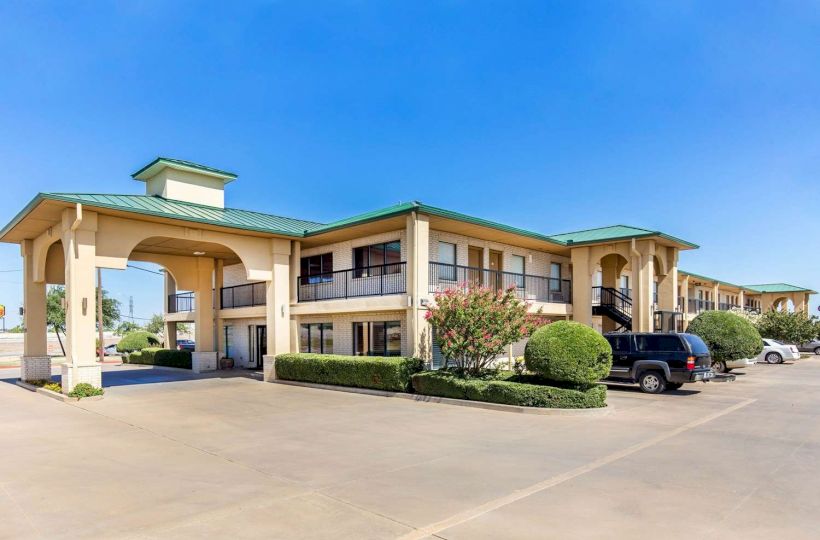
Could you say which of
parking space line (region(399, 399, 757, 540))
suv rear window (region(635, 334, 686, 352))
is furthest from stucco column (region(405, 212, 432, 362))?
parking space line (region(399, 399, 757, 540))

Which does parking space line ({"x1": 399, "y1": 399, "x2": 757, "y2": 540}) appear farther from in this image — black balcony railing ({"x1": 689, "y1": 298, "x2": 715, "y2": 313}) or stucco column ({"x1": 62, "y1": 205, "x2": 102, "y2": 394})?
black balcony railing ({"x1": 689, "y1": 298, "x2": 715, "y2": 313})

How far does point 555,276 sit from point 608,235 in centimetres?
341

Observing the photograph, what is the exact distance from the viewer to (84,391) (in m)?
15.8

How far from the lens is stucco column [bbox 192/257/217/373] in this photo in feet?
85.1

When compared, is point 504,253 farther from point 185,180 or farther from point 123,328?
point 123,328

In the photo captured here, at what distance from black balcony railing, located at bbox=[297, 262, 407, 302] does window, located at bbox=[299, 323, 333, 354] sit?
4.07 ft

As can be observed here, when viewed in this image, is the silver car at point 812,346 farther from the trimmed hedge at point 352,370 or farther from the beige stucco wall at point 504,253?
the trimmed hedge at point 352,370

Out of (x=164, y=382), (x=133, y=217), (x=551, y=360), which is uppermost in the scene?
(x=133, y=217)

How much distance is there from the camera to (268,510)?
6.20 metres

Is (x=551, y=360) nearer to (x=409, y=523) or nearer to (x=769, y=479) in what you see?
→ (x=769, y=479)

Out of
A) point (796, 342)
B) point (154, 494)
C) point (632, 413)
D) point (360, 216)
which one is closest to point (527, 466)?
point (154, 494)

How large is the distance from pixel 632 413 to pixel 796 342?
99.5ft

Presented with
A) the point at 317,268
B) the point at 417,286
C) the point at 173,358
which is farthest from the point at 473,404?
the point at 173,358

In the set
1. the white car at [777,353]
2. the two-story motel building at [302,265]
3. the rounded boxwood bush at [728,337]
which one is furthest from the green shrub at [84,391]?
the white car at [777,353]
